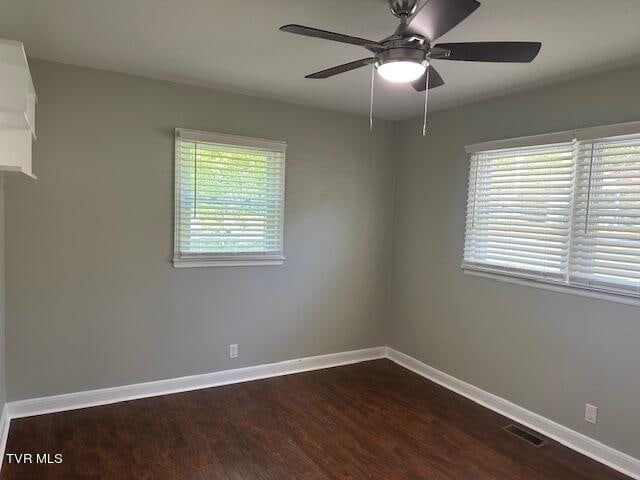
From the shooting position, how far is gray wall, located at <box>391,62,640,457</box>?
2666 millimetres

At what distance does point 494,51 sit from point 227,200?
236 cm

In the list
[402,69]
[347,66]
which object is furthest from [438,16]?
[347,66]

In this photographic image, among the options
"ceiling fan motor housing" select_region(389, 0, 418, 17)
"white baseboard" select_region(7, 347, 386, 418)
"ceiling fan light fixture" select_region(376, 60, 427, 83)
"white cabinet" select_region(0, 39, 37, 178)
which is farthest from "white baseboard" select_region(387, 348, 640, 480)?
"white cabinet" select_region(0, 39, 37, 178)

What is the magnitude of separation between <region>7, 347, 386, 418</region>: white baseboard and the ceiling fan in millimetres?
Answer: 2780

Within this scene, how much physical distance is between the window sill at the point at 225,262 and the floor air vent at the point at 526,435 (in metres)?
2.23

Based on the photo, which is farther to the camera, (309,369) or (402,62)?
(309,369)

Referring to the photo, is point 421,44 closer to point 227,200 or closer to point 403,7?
point 403,7

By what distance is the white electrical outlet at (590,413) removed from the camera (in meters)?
2.76

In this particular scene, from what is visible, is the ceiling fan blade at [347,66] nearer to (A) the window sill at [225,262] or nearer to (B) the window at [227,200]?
(B) the window at [227,200]

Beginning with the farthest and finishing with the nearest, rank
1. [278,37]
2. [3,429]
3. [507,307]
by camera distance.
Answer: [507,307], [3,429], [278,37]

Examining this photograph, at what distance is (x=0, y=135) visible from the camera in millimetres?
1869

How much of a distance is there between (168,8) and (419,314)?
3.27 meters

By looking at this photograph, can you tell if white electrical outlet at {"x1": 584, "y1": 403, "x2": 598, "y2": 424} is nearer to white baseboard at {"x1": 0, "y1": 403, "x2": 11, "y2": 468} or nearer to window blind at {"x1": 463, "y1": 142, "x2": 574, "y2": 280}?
window blind at {"x1": 463, "y1": 142, "x2": 574, "y2": 280}

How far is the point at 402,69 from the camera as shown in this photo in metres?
1.77
